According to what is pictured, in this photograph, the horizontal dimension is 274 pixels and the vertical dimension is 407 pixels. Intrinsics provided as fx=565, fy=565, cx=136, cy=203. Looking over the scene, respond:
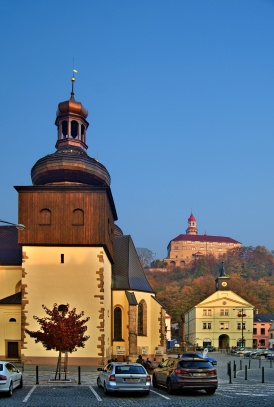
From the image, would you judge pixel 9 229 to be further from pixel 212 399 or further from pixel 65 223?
pixel 212 399

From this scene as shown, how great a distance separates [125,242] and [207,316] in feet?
211

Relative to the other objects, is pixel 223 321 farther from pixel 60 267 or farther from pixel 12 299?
pixel 60 267

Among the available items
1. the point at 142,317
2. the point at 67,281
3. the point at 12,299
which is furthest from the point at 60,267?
the point at 142,317

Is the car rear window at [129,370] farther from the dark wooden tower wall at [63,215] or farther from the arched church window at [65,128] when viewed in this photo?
the arched church window at [65,128]

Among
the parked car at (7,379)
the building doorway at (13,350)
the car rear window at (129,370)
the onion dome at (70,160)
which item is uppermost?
the onion dome at (70,160)

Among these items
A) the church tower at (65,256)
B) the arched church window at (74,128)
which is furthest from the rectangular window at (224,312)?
the church tower at (65,256)

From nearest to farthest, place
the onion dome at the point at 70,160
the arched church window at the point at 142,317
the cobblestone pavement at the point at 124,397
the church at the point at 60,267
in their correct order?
the cobblestone pavement at the point at 124,397
the church at the point at 60,267
the onion dome at the point at 70,160
the arched church window at the point at 142,317

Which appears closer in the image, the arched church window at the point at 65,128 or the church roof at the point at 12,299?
the church roof at the point at 12,299

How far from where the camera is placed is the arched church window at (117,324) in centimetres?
4487

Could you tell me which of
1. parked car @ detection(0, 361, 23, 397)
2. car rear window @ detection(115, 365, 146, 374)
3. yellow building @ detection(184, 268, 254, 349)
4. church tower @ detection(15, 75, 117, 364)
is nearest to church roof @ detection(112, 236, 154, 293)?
church tower @ detection(15, 75, 117, 364)

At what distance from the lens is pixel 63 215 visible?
38.7 meters

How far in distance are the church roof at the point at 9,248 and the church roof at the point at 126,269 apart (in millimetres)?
8175

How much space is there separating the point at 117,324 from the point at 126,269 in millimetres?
4966

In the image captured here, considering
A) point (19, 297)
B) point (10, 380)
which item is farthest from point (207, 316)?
point (10, 380)
